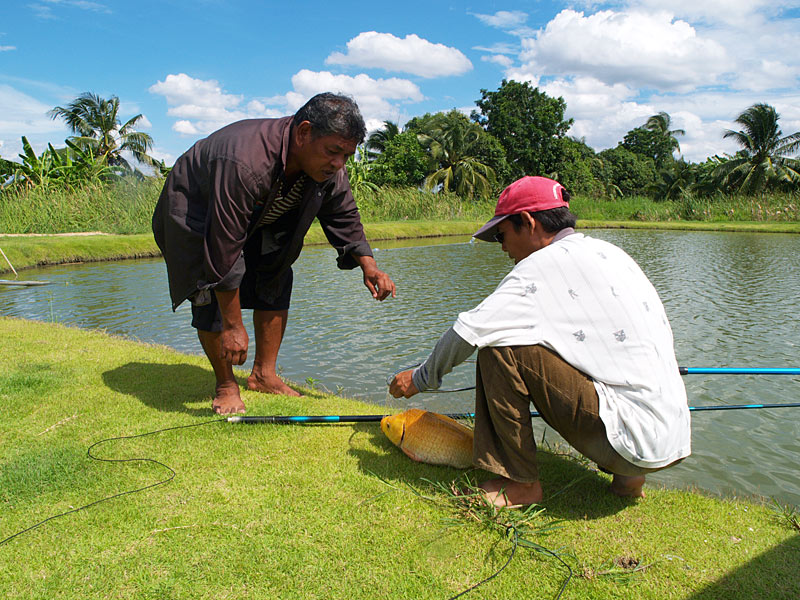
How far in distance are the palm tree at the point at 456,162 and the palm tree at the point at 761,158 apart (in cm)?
1554

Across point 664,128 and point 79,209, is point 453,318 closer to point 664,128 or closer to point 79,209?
point 79,209

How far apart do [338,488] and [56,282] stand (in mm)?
11618

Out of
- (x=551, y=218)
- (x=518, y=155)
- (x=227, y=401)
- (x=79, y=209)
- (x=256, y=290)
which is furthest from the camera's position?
(x=518, y=155)

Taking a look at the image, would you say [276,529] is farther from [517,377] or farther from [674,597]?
[674,597]

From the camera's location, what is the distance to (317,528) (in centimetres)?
237

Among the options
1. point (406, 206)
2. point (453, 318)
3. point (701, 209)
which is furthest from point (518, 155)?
point (453, 318)

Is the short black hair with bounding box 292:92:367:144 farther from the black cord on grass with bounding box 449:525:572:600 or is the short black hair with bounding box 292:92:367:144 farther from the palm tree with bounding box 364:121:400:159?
the palm tree with bounding box 364:121:400:159

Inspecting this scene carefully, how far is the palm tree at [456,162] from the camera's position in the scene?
130ft

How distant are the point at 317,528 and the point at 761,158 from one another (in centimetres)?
4420

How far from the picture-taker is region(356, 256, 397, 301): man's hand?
362 cm

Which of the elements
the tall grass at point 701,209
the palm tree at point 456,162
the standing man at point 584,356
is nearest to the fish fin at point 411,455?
the standing man at point 584,356

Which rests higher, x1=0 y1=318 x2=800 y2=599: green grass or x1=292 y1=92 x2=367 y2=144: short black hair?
x1=292 y1=92 x2=367 y2=144: short black hair

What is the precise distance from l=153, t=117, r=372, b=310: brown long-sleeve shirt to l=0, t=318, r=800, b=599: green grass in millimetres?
892

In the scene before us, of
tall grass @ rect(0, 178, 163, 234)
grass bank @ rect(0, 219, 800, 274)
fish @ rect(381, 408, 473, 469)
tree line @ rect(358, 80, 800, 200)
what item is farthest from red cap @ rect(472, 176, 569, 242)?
tree line @ rect(358, 80, 800, 200)
